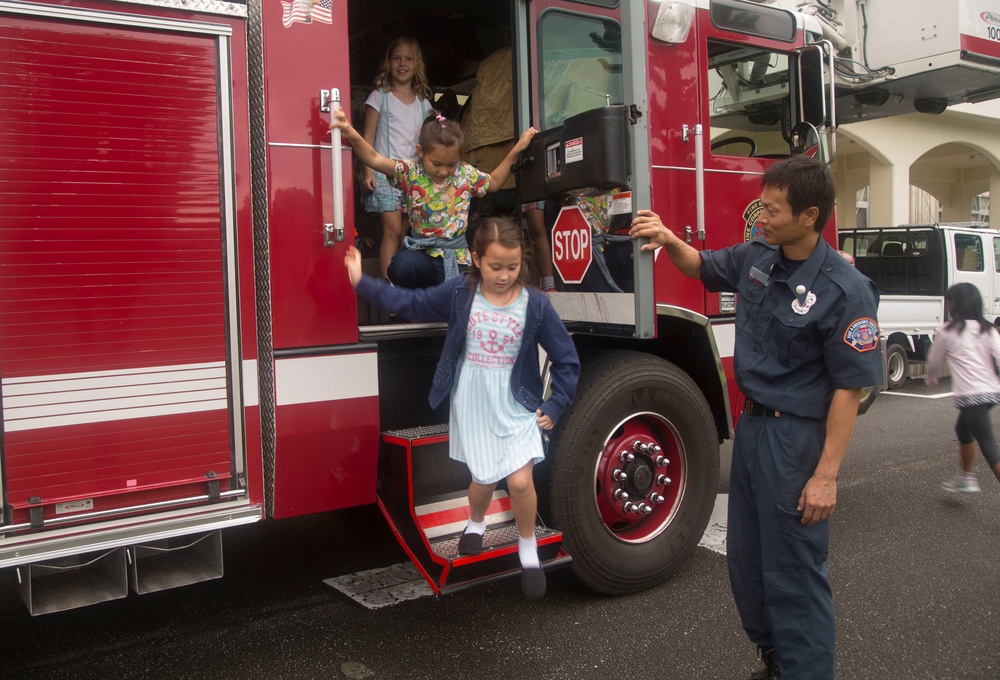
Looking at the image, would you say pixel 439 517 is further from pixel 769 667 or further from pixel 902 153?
pixel 902 153

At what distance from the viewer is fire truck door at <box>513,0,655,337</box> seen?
3564 millimetres

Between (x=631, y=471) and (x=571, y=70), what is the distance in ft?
6.50

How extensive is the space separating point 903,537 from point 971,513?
0.83 meters

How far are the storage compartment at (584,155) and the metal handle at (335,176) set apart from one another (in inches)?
39.4

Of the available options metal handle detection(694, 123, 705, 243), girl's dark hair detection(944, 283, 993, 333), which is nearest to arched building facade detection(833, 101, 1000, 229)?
girl's dark hair detection(944, 283, 993, 333)

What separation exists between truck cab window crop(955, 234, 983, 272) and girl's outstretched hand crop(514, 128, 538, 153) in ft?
33.6

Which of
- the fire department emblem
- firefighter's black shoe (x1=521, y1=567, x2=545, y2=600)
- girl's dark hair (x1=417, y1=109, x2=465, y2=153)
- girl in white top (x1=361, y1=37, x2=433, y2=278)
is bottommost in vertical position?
firefighter's black shoe (x1=521, y1=567, x2=545, y2=600)

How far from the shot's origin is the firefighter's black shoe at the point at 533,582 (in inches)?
131

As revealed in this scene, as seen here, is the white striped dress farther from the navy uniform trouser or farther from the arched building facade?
the arched building facade

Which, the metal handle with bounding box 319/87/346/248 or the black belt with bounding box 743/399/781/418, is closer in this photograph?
the black belt with bounding box 743/399/781/418

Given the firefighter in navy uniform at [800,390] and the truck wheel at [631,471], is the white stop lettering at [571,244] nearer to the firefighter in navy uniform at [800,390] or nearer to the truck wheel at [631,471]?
the truck wheel at [631,471]

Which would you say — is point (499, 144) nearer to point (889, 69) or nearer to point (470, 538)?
point (470, 538)

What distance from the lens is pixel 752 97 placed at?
5043 mm

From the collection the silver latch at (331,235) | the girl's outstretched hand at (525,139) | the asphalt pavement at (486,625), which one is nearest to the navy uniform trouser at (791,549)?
the asphalt pavement at (486,625)
